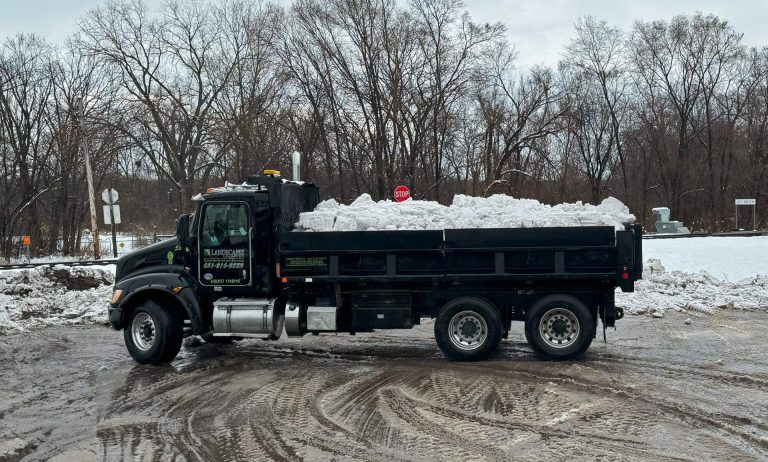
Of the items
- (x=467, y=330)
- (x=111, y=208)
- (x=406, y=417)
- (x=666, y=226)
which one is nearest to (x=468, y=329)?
(x=467, y=330)

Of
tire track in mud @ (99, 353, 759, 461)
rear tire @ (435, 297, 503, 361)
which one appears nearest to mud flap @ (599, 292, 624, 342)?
tire track in mud @ (99, 353, 759, 461)

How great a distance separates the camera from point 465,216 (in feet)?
33.6

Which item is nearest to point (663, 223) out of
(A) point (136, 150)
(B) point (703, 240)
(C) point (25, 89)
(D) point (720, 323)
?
(B) point (703, 240)

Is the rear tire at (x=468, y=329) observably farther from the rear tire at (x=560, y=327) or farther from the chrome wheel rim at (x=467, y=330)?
the rear tire at (x=560, y=327)

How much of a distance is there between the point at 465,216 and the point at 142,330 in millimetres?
5381

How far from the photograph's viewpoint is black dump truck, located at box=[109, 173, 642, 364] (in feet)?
31.8

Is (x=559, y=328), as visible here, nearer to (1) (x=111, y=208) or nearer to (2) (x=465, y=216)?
(2) (x=465, y=216)

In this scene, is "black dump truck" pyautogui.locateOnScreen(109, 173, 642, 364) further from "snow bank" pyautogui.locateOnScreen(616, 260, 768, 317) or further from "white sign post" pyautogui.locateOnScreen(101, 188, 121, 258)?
"white sign post" pyautogui.locateOnScreen(101, 188, 121, 258)

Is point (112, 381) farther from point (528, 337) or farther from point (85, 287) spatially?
point (85, 287)

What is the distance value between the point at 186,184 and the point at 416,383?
34793mm

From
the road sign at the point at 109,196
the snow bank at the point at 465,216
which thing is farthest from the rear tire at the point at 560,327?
the road sign at the point at 109,196

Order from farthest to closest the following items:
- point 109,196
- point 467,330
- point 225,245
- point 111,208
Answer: point 111,208 → point 109,196 → point 225,245 → point 467,330

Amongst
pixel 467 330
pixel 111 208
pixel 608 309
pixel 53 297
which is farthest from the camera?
pixel 111 208

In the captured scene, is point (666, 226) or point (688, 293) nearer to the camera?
point (688, 293)
